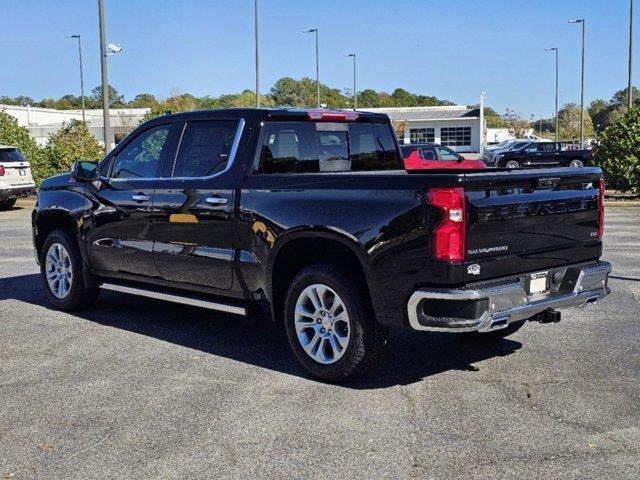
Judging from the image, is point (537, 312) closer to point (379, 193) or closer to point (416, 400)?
point (416, 400)

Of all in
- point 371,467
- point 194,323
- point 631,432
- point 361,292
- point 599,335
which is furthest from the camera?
point 194,323

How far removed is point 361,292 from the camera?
5496mm

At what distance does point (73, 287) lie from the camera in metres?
8.05

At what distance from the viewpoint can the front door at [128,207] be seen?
23.2ft

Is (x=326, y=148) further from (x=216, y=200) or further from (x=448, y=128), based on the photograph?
(x=448, y=128)

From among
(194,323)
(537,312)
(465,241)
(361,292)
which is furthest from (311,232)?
(194,323)

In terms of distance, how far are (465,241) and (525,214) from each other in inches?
24.3

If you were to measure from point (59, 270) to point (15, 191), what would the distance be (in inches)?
533

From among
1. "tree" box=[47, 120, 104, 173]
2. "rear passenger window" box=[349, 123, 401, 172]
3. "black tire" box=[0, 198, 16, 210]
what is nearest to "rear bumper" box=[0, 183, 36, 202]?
"black tire" box=[0, 198, 16, 210]

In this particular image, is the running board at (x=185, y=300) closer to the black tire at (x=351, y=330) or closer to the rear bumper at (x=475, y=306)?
the black tire at (x=351, y=330)

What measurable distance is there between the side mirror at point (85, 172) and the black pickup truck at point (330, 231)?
13 mm

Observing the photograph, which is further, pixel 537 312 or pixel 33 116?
pixel 33 116

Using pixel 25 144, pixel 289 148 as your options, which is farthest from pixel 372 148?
pixel 25 144

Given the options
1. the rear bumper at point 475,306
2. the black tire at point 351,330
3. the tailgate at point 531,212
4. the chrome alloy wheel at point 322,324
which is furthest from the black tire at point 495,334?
the chrome alloy wheel at point 322,324
